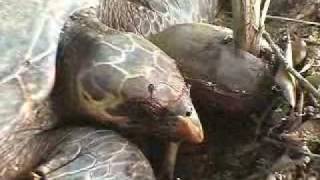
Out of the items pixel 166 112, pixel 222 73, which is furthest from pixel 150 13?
pixel 166 112

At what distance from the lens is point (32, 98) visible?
1463mm

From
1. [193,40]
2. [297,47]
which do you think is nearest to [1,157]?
[193,40]

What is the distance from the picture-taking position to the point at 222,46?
159 centimetres

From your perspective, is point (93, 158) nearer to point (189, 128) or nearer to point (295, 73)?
point (189, 128)

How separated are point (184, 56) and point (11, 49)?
392 mm

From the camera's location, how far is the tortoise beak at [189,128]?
1.46 m

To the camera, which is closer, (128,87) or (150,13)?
(128,87)

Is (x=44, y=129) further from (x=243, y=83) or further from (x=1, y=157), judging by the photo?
(x=243, y=83)

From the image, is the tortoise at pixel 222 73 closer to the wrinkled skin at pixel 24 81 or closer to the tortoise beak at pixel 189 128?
the tortoise beak at pixel 189 128

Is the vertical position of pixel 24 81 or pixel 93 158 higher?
pixel 24 81

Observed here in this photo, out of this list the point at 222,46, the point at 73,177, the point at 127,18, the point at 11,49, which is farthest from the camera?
the point at 127,18

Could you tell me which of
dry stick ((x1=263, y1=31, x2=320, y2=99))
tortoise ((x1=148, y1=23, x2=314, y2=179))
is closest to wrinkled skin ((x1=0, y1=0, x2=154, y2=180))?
tortoise ((x1=148, y1=23, x2=314, y2=179))

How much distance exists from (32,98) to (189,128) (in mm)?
327

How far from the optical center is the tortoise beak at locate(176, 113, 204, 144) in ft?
4.79
